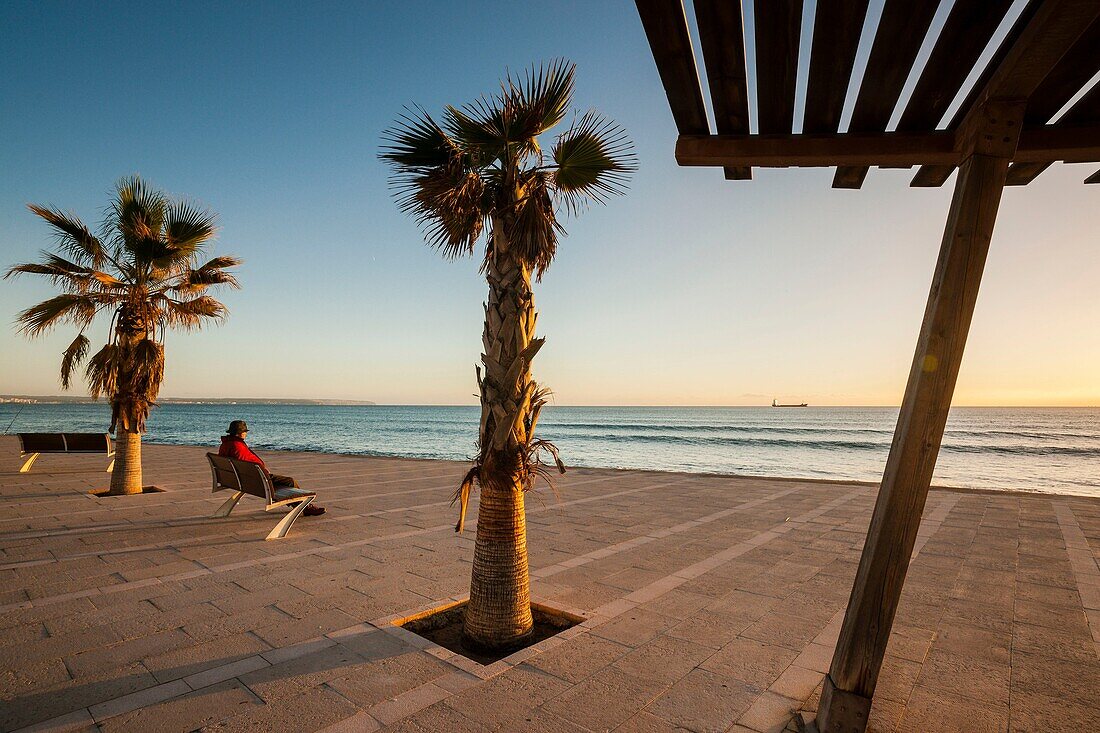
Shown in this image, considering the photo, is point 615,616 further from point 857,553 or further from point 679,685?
point 857,553

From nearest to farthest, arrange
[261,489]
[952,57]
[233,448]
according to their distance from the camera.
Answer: [952,57] < [261,489] < [233,448]

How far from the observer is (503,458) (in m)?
3.60

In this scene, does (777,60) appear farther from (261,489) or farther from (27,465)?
(27,465)

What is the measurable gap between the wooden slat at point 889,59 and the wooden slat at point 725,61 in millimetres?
487

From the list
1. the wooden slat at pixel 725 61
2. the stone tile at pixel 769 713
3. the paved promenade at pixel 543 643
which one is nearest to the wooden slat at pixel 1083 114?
the wooden slat at pixel 725 61

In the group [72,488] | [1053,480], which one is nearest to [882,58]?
[72,488]

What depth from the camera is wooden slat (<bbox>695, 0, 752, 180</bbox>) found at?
1922mm

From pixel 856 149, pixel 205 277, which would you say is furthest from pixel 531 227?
pixel 205 277

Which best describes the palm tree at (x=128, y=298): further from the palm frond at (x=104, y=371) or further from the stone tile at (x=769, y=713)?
the stone tile at (x=769, y=713)

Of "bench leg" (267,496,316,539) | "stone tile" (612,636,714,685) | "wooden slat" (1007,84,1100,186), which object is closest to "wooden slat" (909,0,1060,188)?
"wooden slat" (1007,84,1100,186)

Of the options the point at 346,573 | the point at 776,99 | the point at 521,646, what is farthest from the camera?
the point at 346,573

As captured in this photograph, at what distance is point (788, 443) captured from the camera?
4075 cm

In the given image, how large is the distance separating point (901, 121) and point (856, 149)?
23 cm

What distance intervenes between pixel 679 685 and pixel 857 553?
13.7 ft
